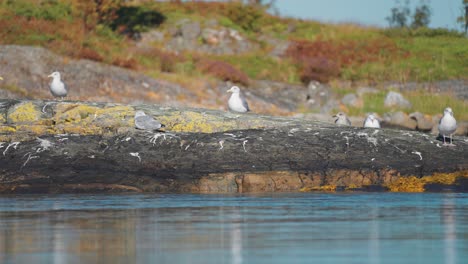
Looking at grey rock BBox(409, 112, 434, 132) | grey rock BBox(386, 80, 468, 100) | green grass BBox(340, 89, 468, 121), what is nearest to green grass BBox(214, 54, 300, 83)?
grey rock BBox(386, 80, 468, 100)

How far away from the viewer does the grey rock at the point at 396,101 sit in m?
38.1

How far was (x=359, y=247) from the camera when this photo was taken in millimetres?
8234

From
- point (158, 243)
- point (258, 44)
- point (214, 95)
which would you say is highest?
point (258, 44)

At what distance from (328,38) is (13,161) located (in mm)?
38315

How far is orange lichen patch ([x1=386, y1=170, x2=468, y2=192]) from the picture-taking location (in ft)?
50.0

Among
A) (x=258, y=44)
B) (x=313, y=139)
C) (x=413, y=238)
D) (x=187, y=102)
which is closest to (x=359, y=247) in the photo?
(x=413, y=238)

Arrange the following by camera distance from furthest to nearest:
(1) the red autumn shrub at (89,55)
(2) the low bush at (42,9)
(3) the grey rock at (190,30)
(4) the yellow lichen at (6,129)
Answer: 1. (3) the grey rock at (190,30)
2. (2) the low bush at (42,9)
3. (1) the red autumn shrub at (89,55)
4. (4) the yellow lichen at (6,129)

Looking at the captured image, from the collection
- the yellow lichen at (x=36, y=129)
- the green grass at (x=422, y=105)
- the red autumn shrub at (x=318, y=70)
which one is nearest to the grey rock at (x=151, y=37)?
the red autumn shrub at (x=318, y=70)

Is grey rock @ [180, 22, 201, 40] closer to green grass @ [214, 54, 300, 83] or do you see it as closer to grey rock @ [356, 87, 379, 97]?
green grass @ [214, 54, 300, 83]

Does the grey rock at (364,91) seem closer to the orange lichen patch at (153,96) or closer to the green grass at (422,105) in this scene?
the green grass at (422,105)

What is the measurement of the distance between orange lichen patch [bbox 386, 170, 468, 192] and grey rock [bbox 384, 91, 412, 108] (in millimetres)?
22664

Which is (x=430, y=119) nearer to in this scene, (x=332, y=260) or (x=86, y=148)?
(x=86, y=148)

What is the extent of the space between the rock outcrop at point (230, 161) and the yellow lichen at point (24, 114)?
626 mm

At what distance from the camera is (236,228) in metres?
9.88
